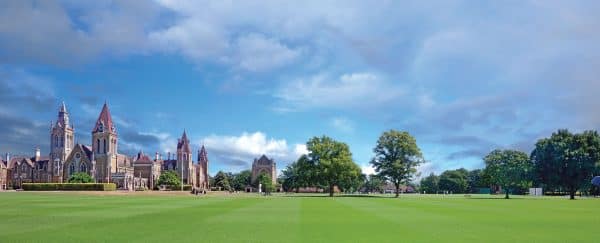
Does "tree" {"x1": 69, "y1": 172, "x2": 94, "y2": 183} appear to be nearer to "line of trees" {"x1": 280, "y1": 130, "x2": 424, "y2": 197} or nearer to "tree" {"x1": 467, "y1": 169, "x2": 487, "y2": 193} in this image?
"line of trees" {"x1": 280, "y1": 130, "x2": 424, "y2": 197}

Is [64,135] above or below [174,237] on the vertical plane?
above

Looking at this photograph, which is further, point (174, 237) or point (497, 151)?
point (497, 151)

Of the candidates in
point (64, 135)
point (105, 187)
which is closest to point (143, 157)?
point (64, 135)

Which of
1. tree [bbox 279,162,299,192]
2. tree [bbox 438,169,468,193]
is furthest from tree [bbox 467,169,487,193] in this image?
tree [bbox 279,162,299,192]

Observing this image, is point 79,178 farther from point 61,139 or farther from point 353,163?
point 353,163

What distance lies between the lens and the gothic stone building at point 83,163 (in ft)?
545

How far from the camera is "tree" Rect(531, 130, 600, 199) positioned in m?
80.6

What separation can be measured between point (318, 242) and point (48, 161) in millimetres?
179441

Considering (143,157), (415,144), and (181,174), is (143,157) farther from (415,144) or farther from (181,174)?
(415,144)

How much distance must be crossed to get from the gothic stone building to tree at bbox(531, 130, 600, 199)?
4472 inches

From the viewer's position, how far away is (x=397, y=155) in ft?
318

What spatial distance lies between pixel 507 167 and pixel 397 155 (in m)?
18.1

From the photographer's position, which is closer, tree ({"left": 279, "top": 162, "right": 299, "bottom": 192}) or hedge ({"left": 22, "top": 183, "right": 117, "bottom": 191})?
hedge ({"left": 22, "top": 183, "right": 117, "bottom": 191})

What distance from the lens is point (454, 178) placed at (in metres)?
189
